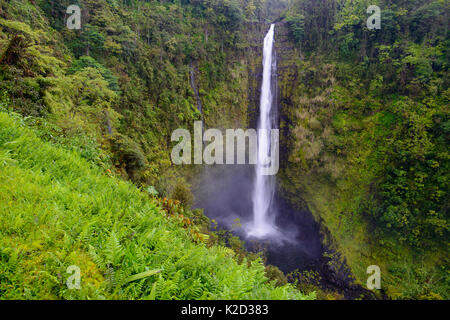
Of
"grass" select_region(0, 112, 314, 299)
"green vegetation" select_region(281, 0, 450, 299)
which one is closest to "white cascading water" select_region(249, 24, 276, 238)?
"green vegetation" select_region(281, 0, 450, 299)

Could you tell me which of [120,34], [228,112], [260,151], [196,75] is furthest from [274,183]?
[120,34]

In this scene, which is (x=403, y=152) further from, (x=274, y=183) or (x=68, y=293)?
(x=68, y=293)

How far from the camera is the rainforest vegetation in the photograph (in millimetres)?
2398

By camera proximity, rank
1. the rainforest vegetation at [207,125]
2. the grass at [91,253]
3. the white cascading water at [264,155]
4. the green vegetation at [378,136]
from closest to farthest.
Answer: the grass at [91,253]
the rainforest vegetation at [207,125]
the green vegetation at [378,136]
the white cascading water at [264,155]

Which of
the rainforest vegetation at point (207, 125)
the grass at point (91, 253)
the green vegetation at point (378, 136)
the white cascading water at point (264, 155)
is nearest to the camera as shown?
the grass at point (91, 253)

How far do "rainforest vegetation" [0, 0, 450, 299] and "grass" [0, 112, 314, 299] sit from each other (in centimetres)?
2

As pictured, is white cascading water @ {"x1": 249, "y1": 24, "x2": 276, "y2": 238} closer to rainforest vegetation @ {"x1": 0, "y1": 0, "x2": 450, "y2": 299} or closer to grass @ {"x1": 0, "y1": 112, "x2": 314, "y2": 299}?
rainforest vegetation @ {"x1": 0, "y1": 0, "x2": 450, "y2": 299}

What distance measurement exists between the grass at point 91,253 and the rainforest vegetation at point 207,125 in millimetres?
19

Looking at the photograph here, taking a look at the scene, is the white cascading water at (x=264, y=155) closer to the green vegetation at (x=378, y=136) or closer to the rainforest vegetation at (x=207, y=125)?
the rainforest vegetation at (x=207, y=125)

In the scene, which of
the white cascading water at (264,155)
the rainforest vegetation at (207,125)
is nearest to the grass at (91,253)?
the rainforest vegetation at (207,125)

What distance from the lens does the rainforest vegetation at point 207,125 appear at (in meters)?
2.40

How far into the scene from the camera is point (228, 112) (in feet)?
63.4

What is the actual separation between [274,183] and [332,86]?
9.61 meters

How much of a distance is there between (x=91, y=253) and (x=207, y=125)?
620 inches
